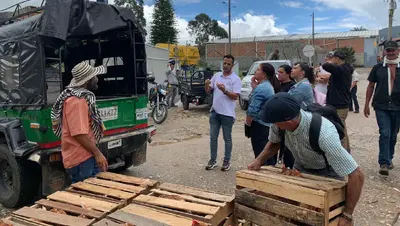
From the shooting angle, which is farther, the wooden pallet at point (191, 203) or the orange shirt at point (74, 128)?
the orange shirt at point (74, 128)

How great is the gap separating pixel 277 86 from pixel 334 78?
1107mm

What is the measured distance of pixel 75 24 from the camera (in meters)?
4.80

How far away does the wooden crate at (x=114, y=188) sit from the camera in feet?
9.16

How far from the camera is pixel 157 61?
17125 millimetres

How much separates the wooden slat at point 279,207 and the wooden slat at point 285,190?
54 millimetres

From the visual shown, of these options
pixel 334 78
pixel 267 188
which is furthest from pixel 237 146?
pixel 267 188

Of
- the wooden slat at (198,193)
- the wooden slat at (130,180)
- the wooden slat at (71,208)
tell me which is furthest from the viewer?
the wooden slat at (130,180)

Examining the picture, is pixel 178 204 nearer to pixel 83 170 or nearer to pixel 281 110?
pixel 281 110

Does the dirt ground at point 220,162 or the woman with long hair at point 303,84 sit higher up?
the woman with long hair at point 303,84

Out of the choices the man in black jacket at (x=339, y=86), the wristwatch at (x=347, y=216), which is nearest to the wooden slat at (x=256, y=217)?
the wristwatch at (x=347, y=216)

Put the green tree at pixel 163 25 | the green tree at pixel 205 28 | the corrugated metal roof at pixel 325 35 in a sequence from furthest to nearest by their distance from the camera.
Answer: the green tree at pixel 205 28
the corrugated metal roof at pixel 325 35
the green tree at pixel 163 25

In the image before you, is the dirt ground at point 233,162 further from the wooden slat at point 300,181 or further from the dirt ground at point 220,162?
the wooden slat at point 300,181

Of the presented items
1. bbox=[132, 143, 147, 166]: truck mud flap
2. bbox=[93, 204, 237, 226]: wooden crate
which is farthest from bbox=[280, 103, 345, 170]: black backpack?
bbox=[132, 143, 147, 166]: truck mud flap

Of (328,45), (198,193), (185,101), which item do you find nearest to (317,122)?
(198,193)
